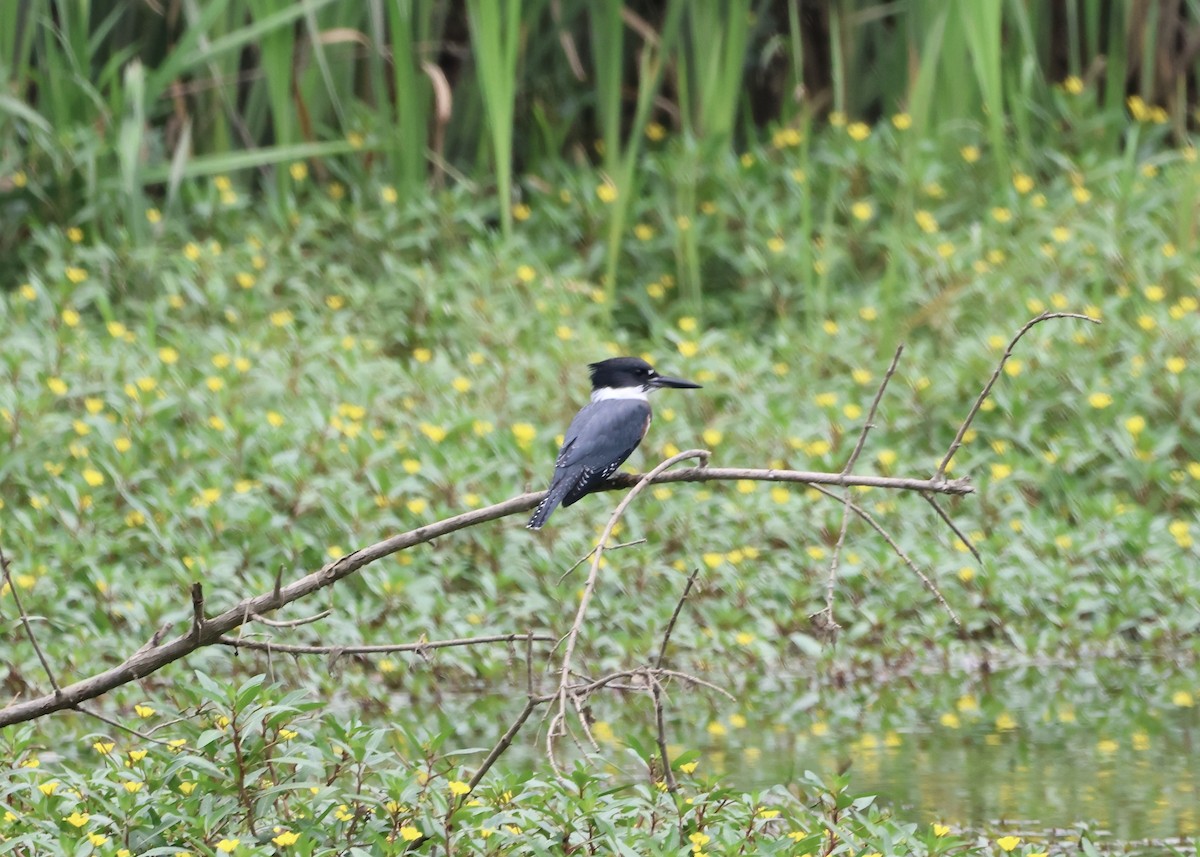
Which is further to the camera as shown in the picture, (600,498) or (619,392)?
(600,498)

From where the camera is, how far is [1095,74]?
784 cm

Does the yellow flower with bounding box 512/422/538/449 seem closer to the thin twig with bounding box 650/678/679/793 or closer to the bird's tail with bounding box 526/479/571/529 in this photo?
the bird's tail with bounding box 526/479/571/529

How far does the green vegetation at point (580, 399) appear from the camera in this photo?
3.41m

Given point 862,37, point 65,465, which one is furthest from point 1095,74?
point 65,465

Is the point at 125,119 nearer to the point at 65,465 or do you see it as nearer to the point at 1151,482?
the point at 65,465

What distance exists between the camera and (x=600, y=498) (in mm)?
5582

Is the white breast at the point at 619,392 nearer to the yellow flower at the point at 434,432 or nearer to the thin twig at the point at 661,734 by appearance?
the thin twig at the point at 661,734

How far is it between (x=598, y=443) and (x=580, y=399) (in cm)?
233

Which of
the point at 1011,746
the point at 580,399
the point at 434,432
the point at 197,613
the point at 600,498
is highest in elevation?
the point at 197,613

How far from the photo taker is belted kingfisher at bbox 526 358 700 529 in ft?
12.1

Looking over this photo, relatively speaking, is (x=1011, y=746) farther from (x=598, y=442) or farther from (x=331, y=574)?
(x=331, y=574)

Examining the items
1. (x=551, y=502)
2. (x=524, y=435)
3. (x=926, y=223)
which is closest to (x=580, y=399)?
(x=524, y=435)

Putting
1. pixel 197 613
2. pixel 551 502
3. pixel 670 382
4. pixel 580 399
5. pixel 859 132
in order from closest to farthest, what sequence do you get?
pixel 197 613 → pixel 551 502 → pixel 670 382 → pixel 580 399 → pixel 859 132

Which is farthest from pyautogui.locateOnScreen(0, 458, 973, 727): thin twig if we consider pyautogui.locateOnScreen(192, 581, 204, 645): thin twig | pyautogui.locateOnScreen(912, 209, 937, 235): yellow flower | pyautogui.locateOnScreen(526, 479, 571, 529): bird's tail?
pyautogui.locateOnScreen(912, 209, 937, 235): yellow flower
